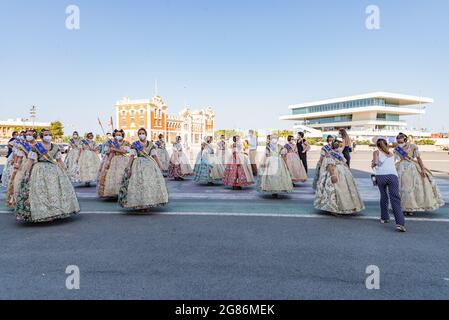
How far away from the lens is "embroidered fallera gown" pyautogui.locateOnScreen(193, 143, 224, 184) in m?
13.0

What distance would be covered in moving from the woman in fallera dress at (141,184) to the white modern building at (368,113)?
8257 centimetres

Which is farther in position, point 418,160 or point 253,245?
point 418,160

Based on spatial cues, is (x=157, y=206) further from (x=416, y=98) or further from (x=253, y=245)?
(x=416, y=98)

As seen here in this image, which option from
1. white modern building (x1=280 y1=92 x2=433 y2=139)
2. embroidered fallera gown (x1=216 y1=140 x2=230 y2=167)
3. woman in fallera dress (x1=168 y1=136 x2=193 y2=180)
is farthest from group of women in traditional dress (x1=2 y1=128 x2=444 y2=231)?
white modern building (x1=280 y1=92 x2=433 y2=139)

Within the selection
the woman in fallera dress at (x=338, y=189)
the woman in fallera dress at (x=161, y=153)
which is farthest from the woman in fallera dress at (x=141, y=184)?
the woman in fallera dress at (x=161, y=153)

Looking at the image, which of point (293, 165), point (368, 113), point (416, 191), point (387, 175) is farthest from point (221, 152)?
point (368, 113)

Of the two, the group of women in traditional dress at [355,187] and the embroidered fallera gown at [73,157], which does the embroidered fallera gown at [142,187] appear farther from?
the embroidered fallera gown at [73,157]

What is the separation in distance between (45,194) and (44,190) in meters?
0.08

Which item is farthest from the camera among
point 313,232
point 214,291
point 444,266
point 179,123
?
point 179,123

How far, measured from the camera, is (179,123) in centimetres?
9775

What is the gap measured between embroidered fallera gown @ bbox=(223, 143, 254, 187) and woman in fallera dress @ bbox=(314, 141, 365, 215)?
4460mm

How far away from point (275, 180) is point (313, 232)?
12.2 feet

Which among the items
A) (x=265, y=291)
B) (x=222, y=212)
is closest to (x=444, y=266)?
(x=265, y=291)

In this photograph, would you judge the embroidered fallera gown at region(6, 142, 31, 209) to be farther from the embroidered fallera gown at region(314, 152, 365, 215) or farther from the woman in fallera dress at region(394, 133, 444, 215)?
the woman in fallera dress at region(394, 133, 444, 215)
